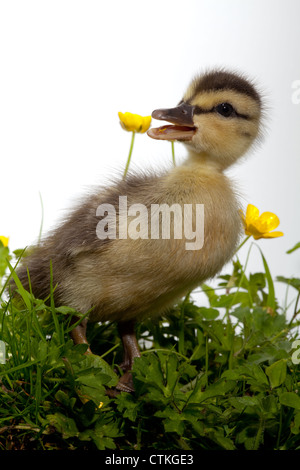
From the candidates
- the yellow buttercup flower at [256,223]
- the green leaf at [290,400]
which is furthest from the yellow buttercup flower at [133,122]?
the green leaf at [290,400]

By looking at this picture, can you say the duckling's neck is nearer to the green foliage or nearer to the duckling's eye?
the duckling's eye

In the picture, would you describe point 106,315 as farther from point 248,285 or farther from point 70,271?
point 248,285

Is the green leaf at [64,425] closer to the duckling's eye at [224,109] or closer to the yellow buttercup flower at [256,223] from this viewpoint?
the yellow buttercup flower at [256,223]

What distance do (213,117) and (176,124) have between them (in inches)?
3.6

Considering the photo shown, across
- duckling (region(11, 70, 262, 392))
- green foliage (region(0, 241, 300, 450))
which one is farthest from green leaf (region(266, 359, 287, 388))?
duckling (region(11, 70, 262, 392))

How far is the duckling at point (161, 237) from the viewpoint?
130 cm

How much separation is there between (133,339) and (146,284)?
26 cm

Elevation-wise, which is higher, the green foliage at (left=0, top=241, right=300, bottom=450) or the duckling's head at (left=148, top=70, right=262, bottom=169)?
the duckling's head at (left=148, top=70, right=262, bottom=169)

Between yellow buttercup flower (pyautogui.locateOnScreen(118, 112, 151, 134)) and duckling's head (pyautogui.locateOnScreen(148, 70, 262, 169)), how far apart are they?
141 mm

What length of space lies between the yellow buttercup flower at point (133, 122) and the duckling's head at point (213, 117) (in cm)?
14

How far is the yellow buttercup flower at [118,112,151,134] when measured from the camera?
1550 mm

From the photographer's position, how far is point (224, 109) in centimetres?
141

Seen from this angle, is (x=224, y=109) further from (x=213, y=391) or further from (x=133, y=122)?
(x=213, y=391)
